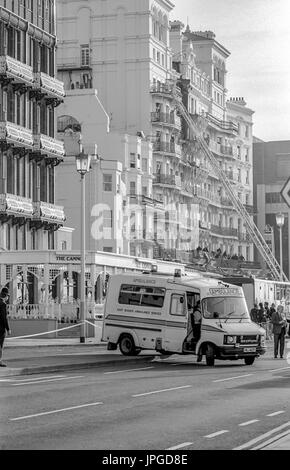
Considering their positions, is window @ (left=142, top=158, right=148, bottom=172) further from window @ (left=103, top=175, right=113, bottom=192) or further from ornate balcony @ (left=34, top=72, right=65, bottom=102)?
ornate balcony @ (left=34, top=72, right=65, bottom=102)

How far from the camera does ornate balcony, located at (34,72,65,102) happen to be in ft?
229

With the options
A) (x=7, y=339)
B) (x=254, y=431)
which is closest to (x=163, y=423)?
(x=254, y=431)

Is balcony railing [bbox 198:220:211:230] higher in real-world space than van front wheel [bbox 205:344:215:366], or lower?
higher

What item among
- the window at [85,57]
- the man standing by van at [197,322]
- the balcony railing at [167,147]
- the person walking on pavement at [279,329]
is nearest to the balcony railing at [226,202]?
the balcony railing at [167,147]

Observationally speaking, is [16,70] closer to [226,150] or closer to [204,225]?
[204,225]

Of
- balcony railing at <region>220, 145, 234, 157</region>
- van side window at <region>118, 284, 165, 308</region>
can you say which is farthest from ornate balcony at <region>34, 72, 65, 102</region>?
balcony railing at <region>220, 145, 234, 157</region>

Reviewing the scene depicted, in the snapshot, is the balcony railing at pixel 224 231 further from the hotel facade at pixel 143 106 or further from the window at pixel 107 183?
the window at pixel 107 183

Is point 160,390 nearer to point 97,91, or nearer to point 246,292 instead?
point 246,292

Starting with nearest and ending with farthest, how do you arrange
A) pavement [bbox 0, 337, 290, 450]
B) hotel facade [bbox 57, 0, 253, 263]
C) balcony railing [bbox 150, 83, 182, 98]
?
pavement [bbox 0, 337, 290, 450]
hotel facade [bbox 57, 0, 253, 263]
balcony railing [bbox 150, 83, 182, 98]

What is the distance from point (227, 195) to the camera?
122m

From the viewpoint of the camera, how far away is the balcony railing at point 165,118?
100m

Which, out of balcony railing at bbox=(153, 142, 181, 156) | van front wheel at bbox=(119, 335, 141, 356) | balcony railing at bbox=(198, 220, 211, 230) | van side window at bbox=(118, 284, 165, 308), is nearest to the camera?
van side window at bbox=(118, 284, 165, 308)

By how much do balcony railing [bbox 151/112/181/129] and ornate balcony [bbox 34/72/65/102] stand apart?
28.2 metres

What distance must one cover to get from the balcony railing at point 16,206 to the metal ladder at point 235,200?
3733 centimetres
